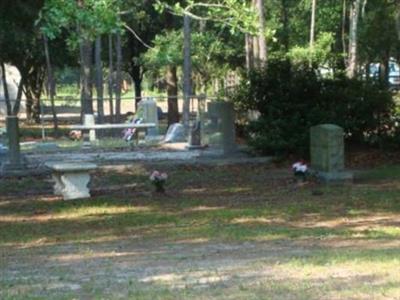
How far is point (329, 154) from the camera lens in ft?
55.8

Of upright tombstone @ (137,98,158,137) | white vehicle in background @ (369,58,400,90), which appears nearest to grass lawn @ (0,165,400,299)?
white vehicle in background @ (369,58,400,90)

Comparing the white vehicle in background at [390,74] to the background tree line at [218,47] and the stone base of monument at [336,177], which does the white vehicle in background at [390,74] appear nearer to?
the background tree line at [218,47]

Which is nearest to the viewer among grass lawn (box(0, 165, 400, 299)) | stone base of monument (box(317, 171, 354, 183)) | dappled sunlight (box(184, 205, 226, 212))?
grass lawn (box(0, 165, 400, 299))

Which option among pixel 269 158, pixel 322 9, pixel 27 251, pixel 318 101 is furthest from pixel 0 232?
pixel 322 9

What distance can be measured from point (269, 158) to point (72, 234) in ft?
31.8

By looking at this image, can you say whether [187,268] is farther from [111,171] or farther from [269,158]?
[269,158]

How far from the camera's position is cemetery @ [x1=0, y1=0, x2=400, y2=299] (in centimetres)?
658

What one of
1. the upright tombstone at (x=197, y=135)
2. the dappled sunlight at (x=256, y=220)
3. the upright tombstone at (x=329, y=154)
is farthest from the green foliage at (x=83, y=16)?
the upright tombstone at (x=197, y=135)

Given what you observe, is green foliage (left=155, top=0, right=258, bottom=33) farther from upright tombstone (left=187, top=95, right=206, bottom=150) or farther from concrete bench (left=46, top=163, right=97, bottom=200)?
upright tombstone (left=187, top=95, right=206, bottom=150)

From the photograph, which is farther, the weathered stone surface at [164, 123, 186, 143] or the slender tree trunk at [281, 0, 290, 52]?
the slender tree trunk at [281, 0, 290, 52]

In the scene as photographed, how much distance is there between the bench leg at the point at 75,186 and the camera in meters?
15.0

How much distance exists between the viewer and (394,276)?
6176mm

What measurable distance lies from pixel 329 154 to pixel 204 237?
7.38 m

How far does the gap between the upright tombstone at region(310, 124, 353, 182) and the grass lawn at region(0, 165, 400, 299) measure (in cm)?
47
